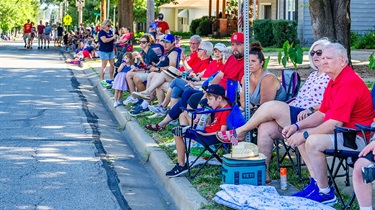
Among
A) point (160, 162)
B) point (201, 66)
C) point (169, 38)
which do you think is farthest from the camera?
point (169, 38)

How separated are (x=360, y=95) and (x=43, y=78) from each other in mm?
16726

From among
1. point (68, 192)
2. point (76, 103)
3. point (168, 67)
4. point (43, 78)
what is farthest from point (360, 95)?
point (43, 78)

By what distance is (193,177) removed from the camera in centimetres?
797

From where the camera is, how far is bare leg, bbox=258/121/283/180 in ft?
24.5

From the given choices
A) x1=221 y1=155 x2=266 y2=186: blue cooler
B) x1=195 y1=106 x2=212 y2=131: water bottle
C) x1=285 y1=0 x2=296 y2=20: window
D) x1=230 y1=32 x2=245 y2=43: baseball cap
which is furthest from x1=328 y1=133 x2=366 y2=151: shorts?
x1=285 y1=0 x2=296 y2=20: window

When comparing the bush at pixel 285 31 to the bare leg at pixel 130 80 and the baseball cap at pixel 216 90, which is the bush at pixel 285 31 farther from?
the baseball cap at pixel 216 90

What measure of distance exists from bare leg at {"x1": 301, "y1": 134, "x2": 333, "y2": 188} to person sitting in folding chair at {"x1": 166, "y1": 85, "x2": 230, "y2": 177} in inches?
62.6

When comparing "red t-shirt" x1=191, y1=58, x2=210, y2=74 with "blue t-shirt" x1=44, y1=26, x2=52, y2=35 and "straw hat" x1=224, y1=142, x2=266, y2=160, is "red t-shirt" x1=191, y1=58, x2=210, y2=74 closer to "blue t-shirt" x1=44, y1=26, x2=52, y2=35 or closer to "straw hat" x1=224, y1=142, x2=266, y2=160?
"straw hat" x1=224, y1=142, x2=266, y2=160

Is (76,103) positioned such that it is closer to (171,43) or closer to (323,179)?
(171,43)

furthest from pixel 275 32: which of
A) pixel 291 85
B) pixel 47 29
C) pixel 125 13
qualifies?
pixel 291 85

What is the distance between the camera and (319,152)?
6566mm

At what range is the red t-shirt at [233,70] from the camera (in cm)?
962

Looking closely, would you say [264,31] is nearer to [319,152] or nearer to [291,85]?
[291,85]

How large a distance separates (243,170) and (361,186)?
1484mm
